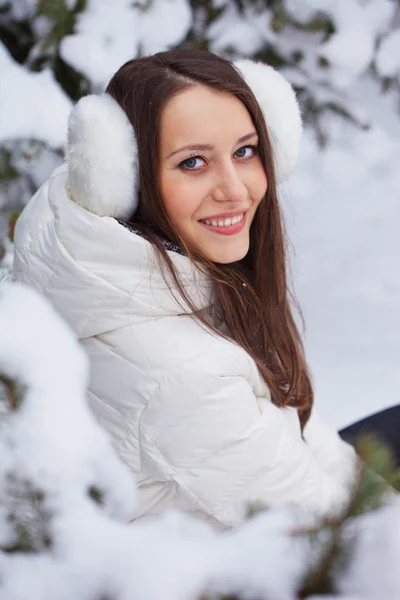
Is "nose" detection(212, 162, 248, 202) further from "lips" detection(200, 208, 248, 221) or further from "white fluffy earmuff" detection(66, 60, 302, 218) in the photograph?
"white fluffy earmuff" detection(66, 60, 302, 218)

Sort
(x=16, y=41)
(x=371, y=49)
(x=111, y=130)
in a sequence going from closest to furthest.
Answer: (x=111, y=130), (x=16, y=41), (x=371, y=49)

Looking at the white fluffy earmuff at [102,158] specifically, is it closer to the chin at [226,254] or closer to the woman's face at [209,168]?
the woman's face at [209,168]

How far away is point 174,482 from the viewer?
120 centimetres

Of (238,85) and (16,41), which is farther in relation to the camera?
(16,41)

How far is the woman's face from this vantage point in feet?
3.98

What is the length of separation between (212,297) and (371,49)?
1.84 m

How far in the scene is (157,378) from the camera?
1149mm

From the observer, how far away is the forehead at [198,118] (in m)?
1.20

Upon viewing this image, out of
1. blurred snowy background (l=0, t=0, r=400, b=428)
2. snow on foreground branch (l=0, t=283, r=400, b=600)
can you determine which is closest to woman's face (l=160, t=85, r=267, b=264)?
blurred snowy background (l=0, t=0, r=400, b=428)

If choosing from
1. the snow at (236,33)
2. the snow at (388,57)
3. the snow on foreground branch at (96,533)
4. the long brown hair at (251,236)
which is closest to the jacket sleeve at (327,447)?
the long brown hair at (251,236)

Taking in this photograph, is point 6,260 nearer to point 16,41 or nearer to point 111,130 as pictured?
point 111,130

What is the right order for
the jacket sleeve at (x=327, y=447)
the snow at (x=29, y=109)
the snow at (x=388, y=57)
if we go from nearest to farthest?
the jacket sleeve at (x=327, y=447) < the snow at (x=29, y=109) < the snow at (x=388, y=57)

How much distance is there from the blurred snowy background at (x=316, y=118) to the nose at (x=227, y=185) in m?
0.45

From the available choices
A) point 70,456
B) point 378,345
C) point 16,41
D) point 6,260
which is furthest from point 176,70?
point 378,345
